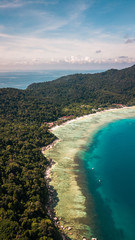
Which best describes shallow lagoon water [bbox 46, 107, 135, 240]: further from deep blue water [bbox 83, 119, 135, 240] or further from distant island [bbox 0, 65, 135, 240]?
distant island [bbox 0, 65, 135, 240]

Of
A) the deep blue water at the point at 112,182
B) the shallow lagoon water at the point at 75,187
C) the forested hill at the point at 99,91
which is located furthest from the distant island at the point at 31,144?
the deep blue water at the point at 112,182

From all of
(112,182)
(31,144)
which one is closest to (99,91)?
(31,144)

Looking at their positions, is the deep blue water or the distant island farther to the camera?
the deep blue water

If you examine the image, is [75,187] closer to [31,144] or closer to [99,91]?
[31,144]

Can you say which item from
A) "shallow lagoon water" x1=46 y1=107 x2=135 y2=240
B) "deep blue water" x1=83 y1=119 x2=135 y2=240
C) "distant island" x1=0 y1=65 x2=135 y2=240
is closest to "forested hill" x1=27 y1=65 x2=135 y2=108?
"distant island" x1=0 y1=65 x2=135 y2=240

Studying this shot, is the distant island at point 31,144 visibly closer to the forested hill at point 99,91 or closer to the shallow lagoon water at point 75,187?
the forested hill at point 99,91

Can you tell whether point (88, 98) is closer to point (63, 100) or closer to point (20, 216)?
point (63, 100)

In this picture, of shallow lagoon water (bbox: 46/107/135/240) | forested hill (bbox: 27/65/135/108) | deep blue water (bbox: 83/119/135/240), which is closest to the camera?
shallow lagoon water (bbox: 46/107/135/240)
